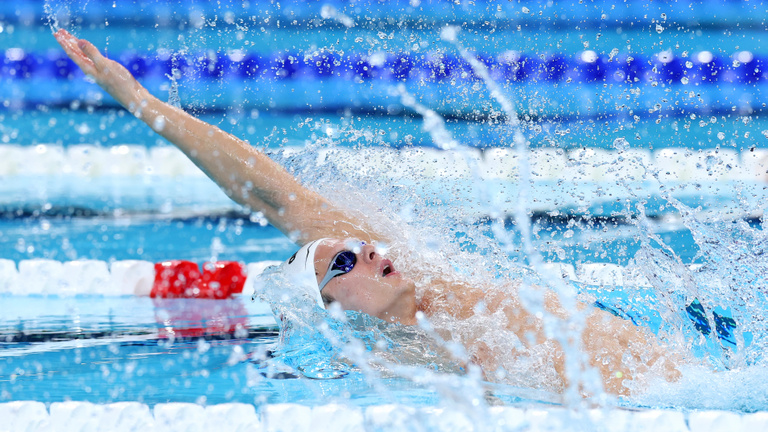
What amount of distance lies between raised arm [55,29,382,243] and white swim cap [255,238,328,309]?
145 millimetres

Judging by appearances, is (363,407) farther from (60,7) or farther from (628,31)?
(60,7)

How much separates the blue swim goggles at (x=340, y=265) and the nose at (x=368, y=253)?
2cm

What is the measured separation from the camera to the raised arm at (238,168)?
1.67 meters

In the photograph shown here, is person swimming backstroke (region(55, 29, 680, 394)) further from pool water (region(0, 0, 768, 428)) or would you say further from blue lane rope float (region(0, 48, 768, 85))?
blue lane rope float (region(0, 48, 768, 85))

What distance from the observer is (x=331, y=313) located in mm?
1489

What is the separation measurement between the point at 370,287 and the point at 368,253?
0.22ft

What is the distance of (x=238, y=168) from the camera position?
1.67 metres

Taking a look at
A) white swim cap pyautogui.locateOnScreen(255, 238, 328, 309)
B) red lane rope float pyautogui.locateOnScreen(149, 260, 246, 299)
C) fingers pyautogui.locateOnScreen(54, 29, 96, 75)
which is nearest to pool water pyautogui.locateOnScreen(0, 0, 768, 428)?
red lane rope float pyautogui.locateOnScreen(149, 260, 246, 299)

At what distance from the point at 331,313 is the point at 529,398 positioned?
0.41m

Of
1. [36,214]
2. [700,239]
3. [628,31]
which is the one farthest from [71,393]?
[628,31]

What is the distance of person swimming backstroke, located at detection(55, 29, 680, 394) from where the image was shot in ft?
4.60

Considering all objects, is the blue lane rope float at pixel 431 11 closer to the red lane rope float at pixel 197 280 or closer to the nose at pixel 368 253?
the red lane rope float at pixel 197 280

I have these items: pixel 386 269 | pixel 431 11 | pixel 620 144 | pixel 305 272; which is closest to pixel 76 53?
pixel 305 272

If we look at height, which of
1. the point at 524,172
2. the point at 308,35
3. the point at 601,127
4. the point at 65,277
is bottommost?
the point at 65,277
